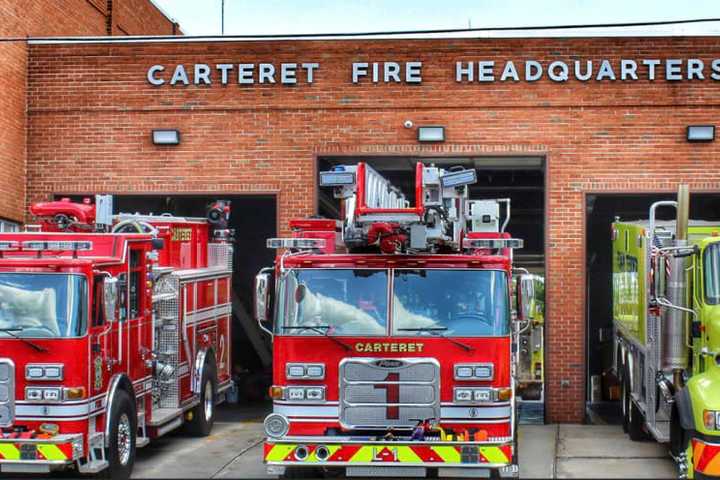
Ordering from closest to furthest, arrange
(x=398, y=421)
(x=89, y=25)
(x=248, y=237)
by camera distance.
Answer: (x=398, y=421)
(x=89, y=25)
(x=248, y=237)

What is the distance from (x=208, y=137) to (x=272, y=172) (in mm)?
1228

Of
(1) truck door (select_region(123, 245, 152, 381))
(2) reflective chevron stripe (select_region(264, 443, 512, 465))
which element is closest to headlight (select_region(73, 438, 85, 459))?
(1) truck door (select_region(123, 245, 152, 381))

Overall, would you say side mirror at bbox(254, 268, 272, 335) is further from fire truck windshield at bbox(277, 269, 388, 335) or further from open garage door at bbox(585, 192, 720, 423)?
open garage door at bbox(585, 192, 720, 423)

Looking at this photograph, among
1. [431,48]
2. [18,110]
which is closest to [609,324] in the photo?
[431,48]

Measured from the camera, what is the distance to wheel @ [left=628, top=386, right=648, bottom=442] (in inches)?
617

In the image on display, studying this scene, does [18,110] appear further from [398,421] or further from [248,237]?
A: [398,421]

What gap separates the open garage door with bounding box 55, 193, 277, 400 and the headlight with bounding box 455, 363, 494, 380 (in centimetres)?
1044

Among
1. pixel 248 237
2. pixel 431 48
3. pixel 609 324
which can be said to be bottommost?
pixel 609 324

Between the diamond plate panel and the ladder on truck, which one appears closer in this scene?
the ladder on truck

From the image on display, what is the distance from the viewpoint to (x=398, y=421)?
10.8 m

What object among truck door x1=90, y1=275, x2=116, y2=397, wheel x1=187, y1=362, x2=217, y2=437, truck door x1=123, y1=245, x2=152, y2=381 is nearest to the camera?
truck door x1=90, y1=275, x2=116, y2=397

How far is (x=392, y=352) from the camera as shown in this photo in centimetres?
1085

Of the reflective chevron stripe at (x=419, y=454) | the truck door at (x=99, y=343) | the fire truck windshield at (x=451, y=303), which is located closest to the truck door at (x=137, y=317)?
the truck door at (x=99, y=343)

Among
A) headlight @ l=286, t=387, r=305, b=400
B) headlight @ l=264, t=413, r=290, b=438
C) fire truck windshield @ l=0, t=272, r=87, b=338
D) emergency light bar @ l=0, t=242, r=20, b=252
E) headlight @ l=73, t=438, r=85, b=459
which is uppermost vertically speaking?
emergency light bar @ l=0, t=242, r=20, b=252
